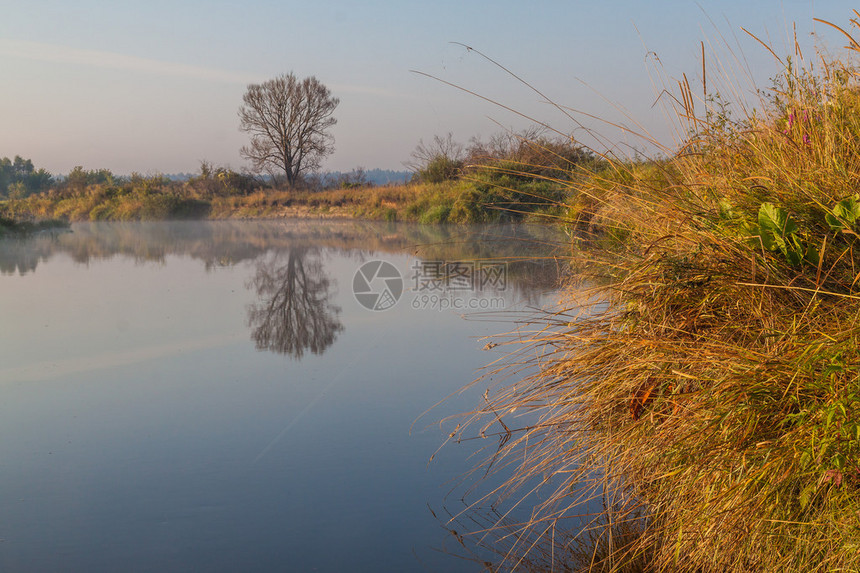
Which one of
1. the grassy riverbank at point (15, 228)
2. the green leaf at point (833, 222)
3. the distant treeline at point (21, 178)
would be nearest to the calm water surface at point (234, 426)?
the green leaf at point (833, 222)

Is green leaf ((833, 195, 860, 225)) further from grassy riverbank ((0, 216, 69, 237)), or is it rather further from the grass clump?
grassy riverbank ((0, 216, 69, 237))

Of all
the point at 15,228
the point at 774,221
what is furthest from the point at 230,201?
the point at 774,221

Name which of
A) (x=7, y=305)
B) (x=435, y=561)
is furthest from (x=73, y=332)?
(x=435, y=561)

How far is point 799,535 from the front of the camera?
1.27 m

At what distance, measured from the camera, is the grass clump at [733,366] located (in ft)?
4.20

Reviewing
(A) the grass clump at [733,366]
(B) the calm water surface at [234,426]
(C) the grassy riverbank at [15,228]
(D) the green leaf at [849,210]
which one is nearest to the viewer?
(A) the grass clump at [733,366]

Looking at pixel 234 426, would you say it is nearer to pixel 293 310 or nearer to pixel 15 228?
pixel 293 310

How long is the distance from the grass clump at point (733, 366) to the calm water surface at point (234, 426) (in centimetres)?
44

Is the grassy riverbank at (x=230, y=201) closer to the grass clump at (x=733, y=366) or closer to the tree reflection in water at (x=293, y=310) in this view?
the tree reflection in water at (x=293, y=310)

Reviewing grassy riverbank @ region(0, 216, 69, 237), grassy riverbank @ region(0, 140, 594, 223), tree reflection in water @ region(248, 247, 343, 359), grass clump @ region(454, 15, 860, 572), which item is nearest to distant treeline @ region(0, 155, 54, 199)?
grassy riverbank @ region(0, 140, 594, 223)

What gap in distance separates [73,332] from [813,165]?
14.5 feet

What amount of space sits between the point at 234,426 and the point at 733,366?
1942 millimetres

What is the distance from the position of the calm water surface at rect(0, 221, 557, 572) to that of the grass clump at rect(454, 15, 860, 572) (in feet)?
1.46

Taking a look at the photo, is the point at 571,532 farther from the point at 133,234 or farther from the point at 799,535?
the point at 133,234
